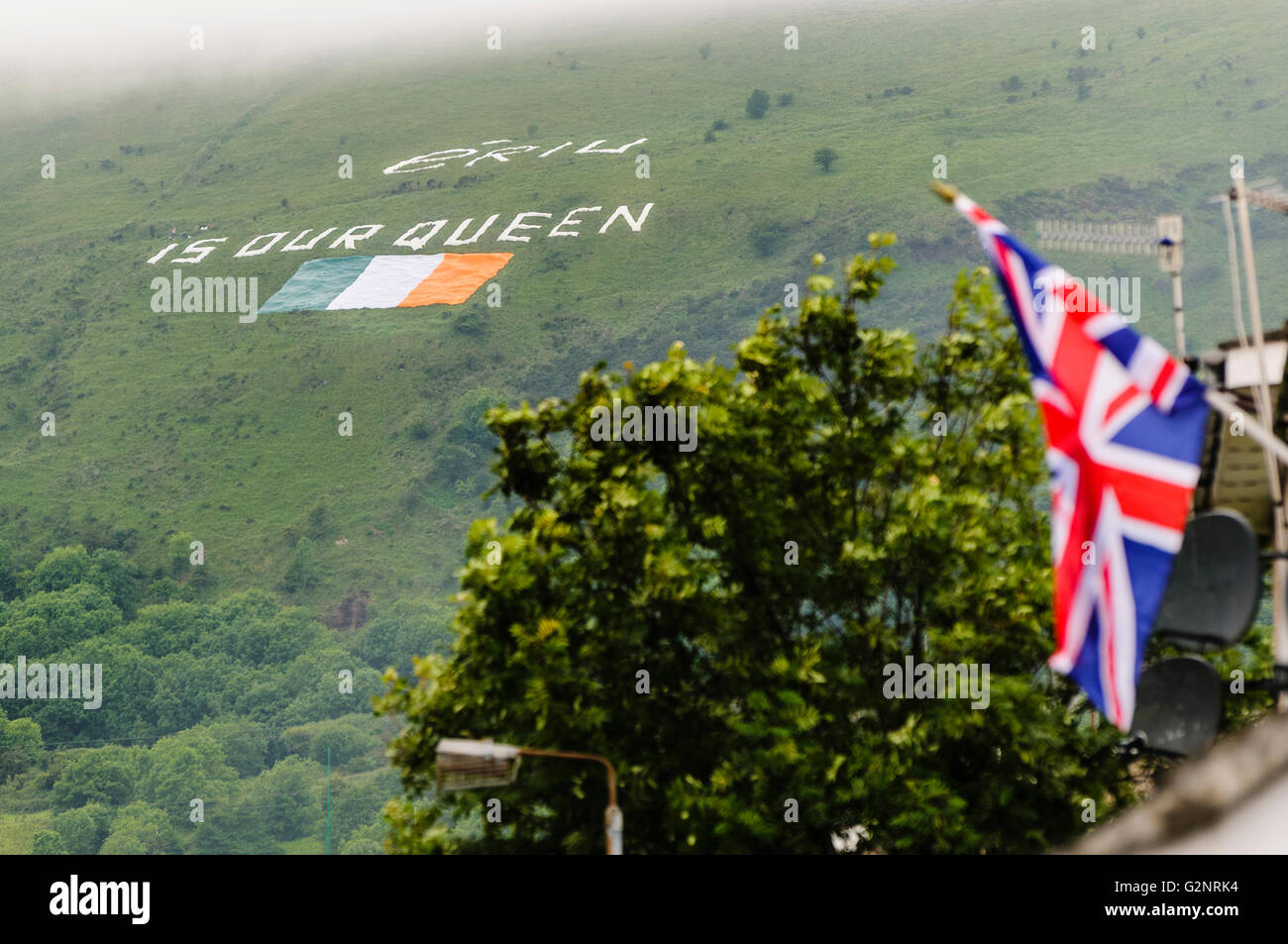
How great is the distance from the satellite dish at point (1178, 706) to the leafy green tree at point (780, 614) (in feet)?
8.69

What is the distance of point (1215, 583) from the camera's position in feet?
65.2

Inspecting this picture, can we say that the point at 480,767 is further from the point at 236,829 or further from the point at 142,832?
the point at 236,829

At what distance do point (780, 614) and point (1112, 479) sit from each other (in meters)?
13.6

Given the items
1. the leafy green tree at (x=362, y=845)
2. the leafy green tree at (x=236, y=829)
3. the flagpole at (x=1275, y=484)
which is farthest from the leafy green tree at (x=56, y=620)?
the flagpole at (x=1275, y=484)

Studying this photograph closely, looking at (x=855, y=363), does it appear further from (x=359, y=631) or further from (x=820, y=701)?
(x=359, y=631)

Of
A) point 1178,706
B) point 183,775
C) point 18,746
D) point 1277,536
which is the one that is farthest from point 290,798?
point 1277,536

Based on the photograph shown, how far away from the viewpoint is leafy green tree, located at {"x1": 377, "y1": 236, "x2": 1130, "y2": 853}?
24.6m

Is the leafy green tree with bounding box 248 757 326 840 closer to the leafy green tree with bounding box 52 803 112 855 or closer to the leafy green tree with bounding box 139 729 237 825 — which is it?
the leafy green tree with bounding box 139 729 237 825

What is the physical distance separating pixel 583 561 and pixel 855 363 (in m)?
6.13

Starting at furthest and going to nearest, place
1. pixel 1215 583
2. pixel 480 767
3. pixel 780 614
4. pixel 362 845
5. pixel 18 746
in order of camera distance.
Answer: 1. pixel 18 746
2. pixel 362 845
3. pixel 780 614
4. pixel 1215 583
5. pixel 480 767

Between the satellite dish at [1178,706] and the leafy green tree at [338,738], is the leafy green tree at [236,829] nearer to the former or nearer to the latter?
the leafy green tree at [338,738]

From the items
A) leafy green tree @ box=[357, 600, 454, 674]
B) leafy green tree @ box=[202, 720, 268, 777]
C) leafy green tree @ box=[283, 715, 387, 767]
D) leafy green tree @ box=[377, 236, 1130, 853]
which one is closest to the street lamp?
leafy green tree @ box=[377, 236, 1130, 853]

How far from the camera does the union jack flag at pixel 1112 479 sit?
14656 mm
